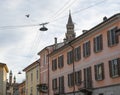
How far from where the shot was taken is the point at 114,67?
1231 inches

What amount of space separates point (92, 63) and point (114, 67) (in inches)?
196

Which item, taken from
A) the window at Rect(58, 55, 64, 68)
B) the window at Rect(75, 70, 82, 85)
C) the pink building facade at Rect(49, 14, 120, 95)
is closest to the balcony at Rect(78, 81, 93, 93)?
the pink building facade at Rect(49, 14, 120, 95)

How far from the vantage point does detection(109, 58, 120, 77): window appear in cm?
3056

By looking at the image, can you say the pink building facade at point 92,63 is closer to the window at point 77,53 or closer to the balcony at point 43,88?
the window at point 77,53

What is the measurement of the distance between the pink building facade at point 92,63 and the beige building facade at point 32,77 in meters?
11.1

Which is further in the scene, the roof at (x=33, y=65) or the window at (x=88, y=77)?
the roof at (x=33, y=65)

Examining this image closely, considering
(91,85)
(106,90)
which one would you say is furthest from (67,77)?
(106,90)

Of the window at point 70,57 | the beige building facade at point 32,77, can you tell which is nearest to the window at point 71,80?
the window at point 70,57

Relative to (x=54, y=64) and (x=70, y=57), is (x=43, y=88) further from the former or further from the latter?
(x=70, y=57)

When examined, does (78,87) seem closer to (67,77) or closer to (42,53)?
(67,77)

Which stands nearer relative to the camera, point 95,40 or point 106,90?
point 106,90

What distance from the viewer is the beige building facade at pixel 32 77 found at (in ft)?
193

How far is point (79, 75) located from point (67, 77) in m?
4.08

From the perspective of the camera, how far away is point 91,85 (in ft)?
118
